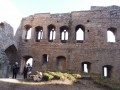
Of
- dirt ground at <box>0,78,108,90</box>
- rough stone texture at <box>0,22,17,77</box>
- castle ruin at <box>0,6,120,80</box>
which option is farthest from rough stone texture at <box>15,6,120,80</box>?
dirt ground at <box>0,78,108,90</box>

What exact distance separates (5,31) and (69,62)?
645cm

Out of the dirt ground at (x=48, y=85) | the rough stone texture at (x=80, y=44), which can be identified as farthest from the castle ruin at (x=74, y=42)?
the dirt ground at (x=48, y=85)

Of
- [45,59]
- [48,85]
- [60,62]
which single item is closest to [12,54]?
[45,59]

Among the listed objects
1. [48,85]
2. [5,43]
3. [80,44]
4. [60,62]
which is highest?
[80,44]

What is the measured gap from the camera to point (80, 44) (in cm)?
2148

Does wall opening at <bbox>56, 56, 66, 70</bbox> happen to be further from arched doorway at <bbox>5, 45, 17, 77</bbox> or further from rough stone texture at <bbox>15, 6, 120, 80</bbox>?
arched doorway at <bbox>5, 45, 17, 77</bbox>

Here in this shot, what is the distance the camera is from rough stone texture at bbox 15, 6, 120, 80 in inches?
811

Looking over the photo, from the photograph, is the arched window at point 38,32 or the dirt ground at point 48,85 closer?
the dirt ground at point 48,85

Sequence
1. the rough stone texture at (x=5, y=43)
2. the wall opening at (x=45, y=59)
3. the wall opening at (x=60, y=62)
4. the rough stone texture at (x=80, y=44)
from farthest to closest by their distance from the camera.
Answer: the wall opening at (x=45, y=59), the wall opening at (x=60, y=62), the rough stone texture at (x=80, y=44), the rough stone texture at (x=5, y=43)

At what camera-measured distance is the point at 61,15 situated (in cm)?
2309

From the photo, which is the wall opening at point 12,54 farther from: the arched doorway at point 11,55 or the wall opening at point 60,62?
the wall opening at point 60,62

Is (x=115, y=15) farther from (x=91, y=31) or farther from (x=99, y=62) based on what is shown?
(x=99, y=62)

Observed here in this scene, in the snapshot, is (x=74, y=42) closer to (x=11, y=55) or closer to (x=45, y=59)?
(x=45, y=59)

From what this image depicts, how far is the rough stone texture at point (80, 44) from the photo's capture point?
2059 centimetres
